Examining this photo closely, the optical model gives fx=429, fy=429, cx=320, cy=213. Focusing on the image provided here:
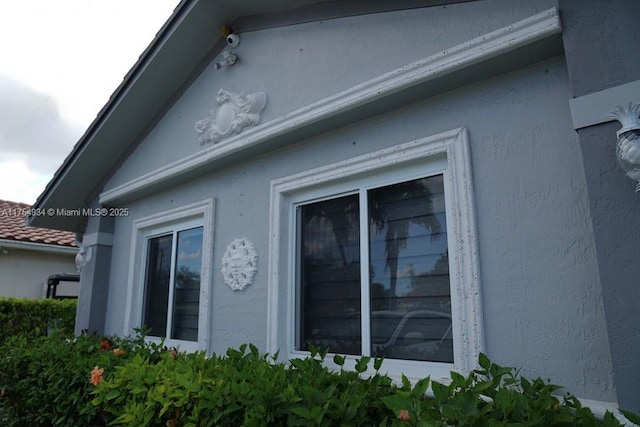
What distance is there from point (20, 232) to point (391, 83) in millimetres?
11740

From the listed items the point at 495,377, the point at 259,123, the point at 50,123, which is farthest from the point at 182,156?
the point at 50,123

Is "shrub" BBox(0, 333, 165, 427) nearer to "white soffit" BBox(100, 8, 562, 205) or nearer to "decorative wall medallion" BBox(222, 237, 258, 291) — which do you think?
"decorative wall medallion" BBox(222, 237, 258, 291)

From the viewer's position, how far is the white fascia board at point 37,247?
35.0 feet

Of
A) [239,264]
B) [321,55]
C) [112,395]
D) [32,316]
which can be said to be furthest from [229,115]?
[32,316]

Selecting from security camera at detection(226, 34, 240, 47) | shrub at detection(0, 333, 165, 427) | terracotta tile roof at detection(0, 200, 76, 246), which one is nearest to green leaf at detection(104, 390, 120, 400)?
shrub at detection(0, 333, 165, 427)

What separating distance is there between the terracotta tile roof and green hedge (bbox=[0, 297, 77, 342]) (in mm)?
1865

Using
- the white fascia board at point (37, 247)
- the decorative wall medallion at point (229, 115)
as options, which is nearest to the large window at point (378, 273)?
the decorative wall medallion at point (229, 115)

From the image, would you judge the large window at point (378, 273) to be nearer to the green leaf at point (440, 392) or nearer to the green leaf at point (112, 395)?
the green leaf at point (440, 392)

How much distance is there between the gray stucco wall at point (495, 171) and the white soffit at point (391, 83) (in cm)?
16

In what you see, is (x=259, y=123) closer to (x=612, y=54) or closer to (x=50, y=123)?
(x=612, y=54)

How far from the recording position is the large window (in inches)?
125

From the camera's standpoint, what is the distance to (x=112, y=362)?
3.94m

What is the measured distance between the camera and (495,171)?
291cm

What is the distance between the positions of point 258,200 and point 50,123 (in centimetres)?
1345
